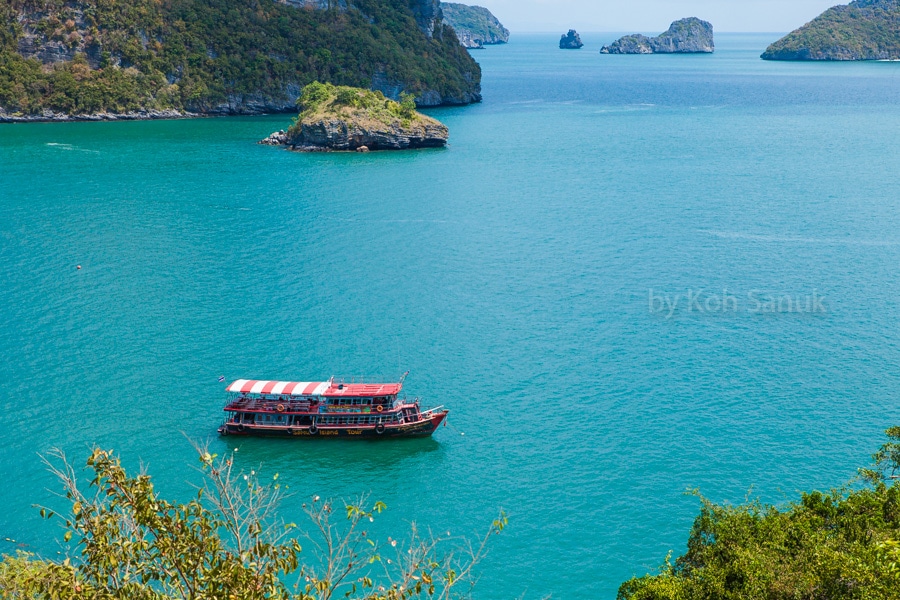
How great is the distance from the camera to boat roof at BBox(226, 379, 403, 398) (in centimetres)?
6288

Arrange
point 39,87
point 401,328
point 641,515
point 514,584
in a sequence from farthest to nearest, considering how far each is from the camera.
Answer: point 39,87
point 401,328
point 641,515
point 514,584

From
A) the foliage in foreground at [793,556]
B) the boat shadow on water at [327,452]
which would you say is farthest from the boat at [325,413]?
the foliage in foreground at [793,556]

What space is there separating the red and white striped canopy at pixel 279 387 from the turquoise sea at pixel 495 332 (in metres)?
3.03

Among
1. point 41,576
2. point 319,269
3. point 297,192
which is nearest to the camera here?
point 41,576

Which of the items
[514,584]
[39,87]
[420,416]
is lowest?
[514,584]

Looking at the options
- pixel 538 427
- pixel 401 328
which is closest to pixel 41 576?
pixel 538 427

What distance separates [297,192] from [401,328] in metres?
59.4

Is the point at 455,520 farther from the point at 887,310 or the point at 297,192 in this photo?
the point at 297,192

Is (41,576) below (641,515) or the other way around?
the other way around

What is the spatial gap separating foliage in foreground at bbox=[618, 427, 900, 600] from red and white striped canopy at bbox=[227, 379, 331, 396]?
107ft

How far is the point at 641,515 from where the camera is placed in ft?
171

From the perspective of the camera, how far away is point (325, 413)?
206 ft

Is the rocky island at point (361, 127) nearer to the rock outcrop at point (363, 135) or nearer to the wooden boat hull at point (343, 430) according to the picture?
the rock outcrop at point (363, 135)

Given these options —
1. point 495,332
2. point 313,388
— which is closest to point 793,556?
point 313,388
